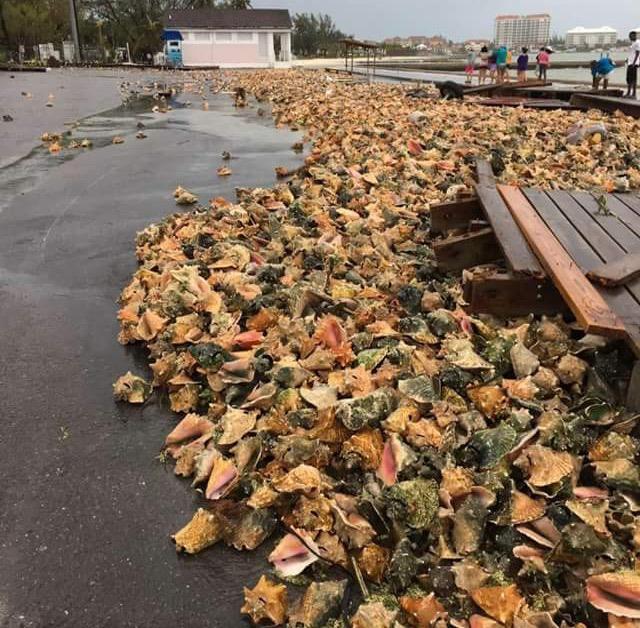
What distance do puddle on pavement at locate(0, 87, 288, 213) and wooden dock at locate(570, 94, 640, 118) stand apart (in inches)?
294

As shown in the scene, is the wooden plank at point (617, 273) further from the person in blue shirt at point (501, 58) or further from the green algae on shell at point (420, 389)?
the person in blue shirt at point (501, 58)

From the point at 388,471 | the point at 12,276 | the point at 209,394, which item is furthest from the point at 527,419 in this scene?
the point at 12,276

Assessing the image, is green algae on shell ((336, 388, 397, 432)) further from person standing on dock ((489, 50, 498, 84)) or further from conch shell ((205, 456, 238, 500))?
person standing on dock ((489, 50, 498, 84))

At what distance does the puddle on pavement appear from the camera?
8.84 metres

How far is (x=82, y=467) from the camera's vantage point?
2.91 meters

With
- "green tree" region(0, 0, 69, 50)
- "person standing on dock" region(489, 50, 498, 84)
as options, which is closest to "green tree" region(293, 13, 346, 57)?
"green tree" region(0, 0, 69, 50)

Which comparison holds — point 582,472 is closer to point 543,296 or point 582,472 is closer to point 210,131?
point 543,296

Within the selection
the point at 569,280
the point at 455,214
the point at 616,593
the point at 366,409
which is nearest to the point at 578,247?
the point at 569,280

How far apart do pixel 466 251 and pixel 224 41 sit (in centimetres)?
5772

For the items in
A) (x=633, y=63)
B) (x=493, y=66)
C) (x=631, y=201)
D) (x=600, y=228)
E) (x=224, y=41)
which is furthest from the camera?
(x=224, y=41)

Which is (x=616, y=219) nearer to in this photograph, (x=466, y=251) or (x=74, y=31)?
(x=466, y=251)

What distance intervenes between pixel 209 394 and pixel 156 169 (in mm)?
7037

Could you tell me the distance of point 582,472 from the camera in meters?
2.61

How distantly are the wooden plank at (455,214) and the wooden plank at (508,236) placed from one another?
0.15 metres
